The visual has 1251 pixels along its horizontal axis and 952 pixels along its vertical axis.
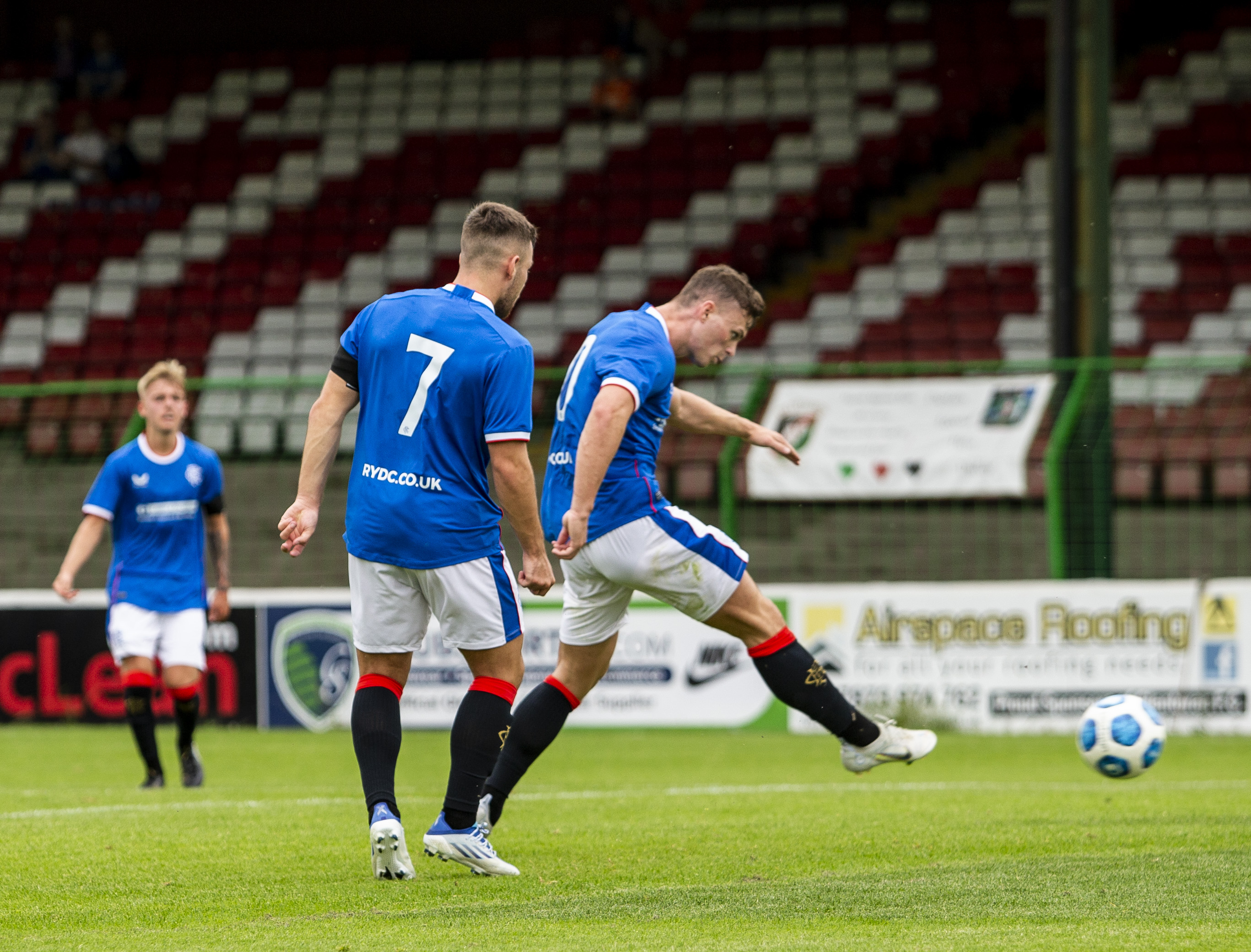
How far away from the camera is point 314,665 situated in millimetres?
10680

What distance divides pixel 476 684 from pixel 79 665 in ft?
22.9

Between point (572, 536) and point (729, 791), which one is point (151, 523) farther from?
point (572, 536)

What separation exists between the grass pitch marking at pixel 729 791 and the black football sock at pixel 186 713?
110cm

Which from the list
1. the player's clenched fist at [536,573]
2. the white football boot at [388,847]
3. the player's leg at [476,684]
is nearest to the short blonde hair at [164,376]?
the player's leg at [476,684]

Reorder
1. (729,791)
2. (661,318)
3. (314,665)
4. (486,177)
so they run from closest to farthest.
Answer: (661,318) < (729,791) < (314,665) < (486,177)

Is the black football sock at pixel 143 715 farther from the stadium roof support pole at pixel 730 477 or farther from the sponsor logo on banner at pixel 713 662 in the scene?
the stadium roof support pole at pixel 730 477

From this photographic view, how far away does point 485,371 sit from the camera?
4.72 metres

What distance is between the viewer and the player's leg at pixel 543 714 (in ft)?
17.6

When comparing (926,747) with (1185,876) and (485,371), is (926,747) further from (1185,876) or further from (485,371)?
(485,371)

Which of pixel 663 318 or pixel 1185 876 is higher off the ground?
pixel 663 318

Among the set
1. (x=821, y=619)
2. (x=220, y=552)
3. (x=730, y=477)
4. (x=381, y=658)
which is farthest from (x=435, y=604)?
(x=730, y=477)

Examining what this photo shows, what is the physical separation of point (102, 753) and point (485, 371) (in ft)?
20.2

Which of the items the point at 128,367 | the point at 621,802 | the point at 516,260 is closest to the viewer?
the point at 516,260

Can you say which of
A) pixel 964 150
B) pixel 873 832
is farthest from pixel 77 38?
pixel 873 832
